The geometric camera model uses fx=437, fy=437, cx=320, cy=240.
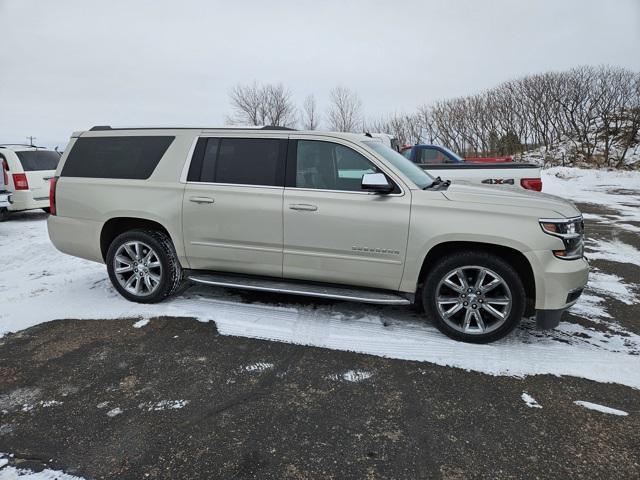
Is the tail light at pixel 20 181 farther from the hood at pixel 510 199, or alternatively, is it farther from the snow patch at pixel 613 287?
the snow patch at pixel 613 287

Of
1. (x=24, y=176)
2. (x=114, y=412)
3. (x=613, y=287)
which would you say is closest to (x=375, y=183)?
(x=114, y=412)

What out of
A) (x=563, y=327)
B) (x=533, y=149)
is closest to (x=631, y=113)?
(x=533, y=149)

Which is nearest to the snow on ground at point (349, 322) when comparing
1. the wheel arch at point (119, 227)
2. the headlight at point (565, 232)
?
the wheel arch at point (119, 227)

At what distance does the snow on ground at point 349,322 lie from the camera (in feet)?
11.7

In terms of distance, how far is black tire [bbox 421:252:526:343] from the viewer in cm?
368

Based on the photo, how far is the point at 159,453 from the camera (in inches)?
98.7

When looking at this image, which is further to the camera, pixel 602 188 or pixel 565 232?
pixel 602 188

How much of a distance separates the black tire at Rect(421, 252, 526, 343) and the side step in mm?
274

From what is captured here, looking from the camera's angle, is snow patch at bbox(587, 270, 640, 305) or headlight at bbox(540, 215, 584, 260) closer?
headlight at bbox(540, 215, 584, 260)

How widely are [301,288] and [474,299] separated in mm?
1577

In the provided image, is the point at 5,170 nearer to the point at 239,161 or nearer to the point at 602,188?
the point at 239,161

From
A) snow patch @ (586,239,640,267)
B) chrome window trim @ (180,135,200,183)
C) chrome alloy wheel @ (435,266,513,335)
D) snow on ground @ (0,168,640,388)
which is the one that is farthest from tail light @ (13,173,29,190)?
snow patch @ (586,239,640,267)

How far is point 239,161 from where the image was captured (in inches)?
175

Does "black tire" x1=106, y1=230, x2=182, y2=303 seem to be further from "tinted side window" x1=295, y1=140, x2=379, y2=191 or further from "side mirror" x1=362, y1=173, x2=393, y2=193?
"side mirror" x1=362, y1=173, x2=393, y2=193
